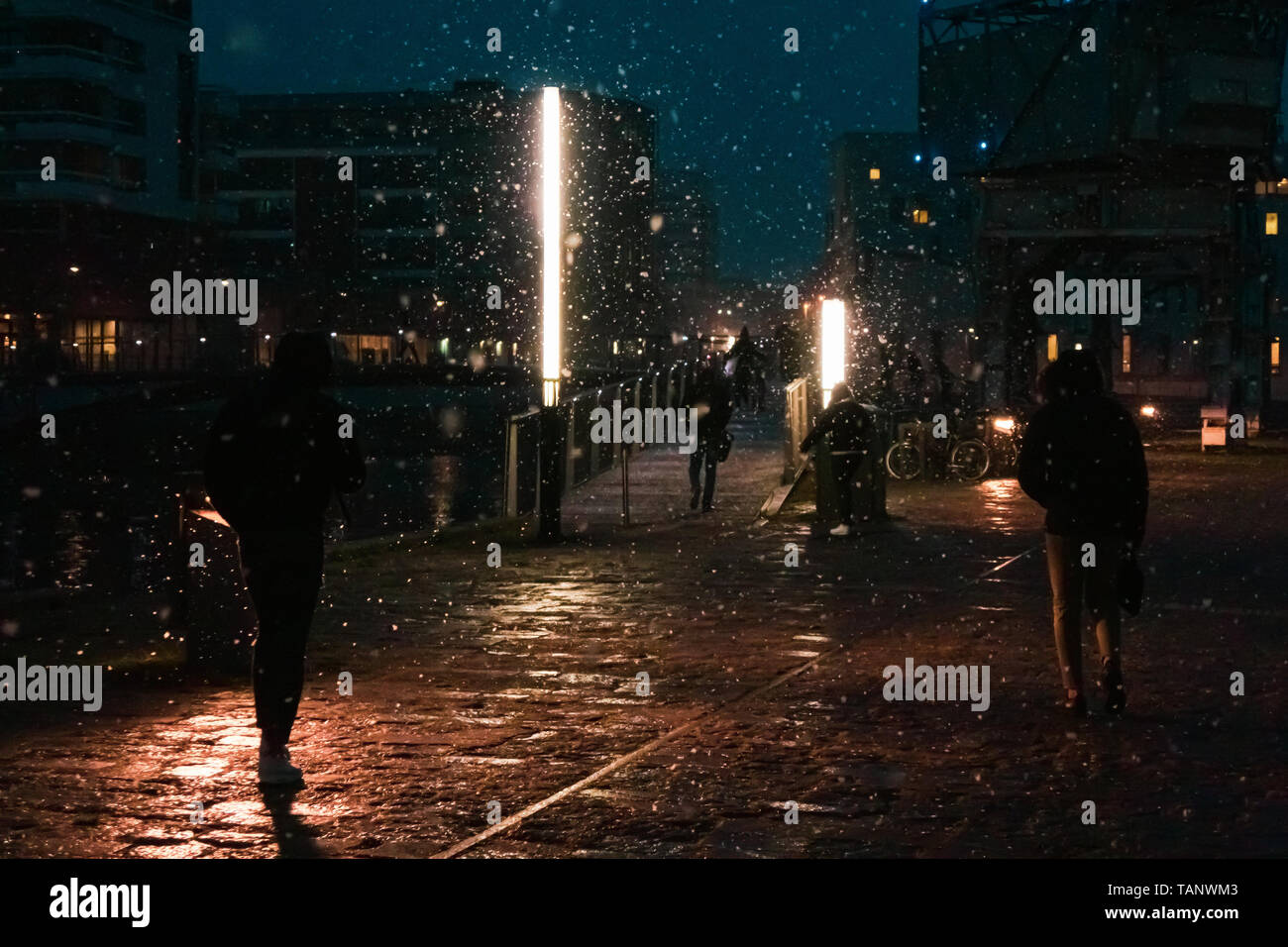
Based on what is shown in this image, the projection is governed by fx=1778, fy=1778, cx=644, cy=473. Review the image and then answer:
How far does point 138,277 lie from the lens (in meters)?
71.9

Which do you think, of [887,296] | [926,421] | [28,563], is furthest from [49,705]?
[887,296]

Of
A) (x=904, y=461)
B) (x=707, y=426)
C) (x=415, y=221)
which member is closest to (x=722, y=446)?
(x=707, y=426)

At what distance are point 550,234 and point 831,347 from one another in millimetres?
6579

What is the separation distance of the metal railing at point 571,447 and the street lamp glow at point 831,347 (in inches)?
74.8

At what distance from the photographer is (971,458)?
28.2 meters

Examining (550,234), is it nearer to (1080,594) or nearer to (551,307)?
(551,307)

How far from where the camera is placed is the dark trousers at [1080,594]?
28.6ft

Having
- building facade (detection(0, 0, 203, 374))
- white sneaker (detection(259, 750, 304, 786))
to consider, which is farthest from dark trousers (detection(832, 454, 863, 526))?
building facade (detection(0, 0, 203, 374))

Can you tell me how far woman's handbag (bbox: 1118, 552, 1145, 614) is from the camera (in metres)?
8.71

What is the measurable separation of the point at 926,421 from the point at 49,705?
21363mm

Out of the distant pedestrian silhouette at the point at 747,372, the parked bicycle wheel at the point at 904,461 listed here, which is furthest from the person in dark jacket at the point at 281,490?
the distant pedestrian silhouette at the point at 747,372

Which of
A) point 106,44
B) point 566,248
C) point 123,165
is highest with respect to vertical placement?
point 106,44

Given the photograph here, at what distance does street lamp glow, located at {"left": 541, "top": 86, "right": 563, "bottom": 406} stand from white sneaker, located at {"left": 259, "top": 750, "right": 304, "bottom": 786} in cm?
1066
